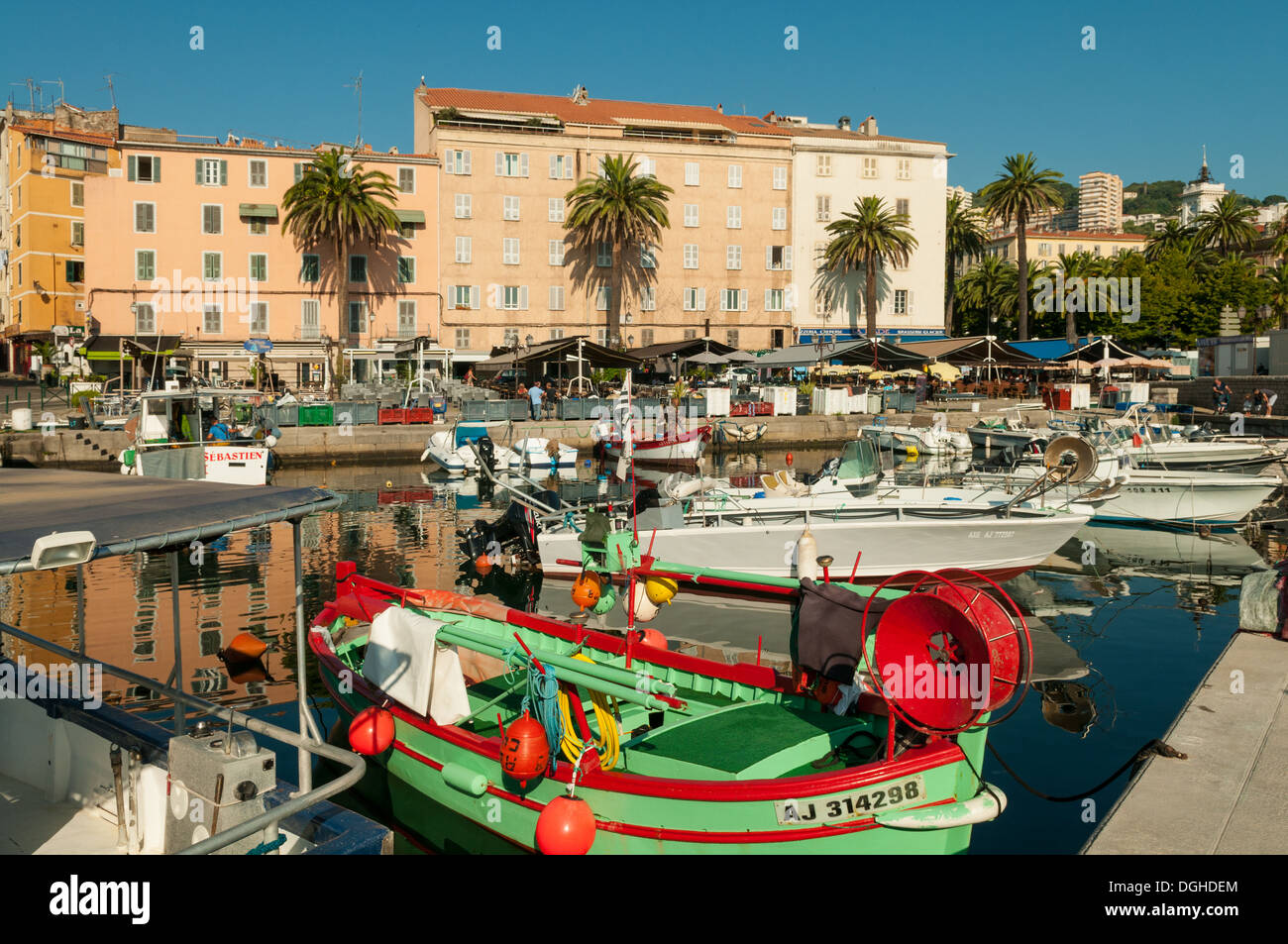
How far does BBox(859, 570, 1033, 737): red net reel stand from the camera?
7.53 m

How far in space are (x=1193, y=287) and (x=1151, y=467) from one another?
53.2m

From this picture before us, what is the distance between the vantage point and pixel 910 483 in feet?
75.7

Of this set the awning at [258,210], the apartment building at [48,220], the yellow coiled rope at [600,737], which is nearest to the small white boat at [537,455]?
the yellow coiled rope at [600,737]

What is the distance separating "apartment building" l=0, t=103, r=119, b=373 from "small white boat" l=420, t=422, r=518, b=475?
29.0 metres

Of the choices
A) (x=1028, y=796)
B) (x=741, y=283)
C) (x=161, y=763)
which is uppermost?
(x=741, y=283)

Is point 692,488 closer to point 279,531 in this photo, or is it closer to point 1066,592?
point 1066,592

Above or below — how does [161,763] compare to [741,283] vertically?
below

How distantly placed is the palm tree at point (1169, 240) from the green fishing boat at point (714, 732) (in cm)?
8531

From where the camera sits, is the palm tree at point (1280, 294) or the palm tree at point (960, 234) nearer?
the palm tree at point (1280, 294)

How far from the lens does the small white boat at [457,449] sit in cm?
3644

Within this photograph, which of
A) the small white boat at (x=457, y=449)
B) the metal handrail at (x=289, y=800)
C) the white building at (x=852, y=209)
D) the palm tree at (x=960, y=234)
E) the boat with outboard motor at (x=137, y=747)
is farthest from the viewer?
the palm tree at (x=960, y=234)

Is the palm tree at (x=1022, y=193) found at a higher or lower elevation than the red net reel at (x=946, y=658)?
higher

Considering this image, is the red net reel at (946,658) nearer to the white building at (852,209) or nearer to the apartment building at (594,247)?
the apartment building at (594,247)
